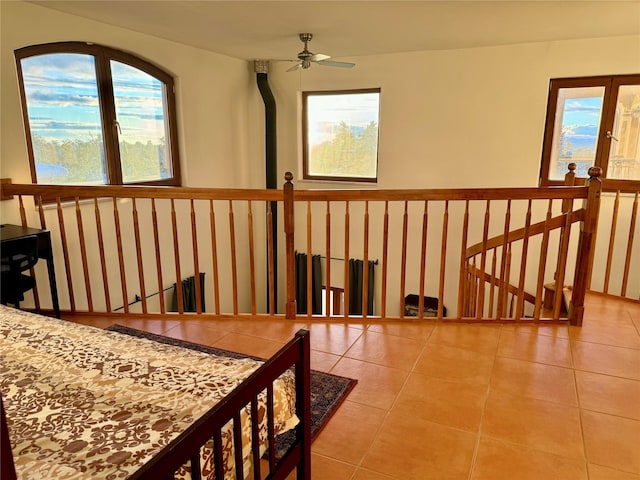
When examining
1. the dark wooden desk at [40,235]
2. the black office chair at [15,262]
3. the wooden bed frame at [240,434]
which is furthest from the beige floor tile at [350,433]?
the dark wooden desk at [40,235]

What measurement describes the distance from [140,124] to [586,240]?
167 inches

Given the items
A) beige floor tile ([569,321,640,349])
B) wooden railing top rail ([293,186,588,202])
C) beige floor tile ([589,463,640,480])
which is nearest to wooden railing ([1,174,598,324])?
wooden railing top rail ([293,186,588,202])

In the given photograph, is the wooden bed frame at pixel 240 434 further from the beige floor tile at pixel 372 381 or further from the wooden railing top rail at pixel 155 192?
the wooden railing top rail at pixel 155 192

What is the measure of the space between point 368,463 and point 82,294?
333 centimetres

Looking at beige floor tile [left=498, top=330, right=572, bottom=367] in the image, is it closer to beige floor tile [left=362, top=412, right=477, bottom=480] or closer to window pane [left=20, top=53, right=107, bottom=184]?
beige floor tile [left=362, top=412, right=477, bottom=480]

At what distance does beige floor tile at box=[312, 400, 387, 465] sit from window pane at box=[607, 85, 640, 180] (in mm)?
4059

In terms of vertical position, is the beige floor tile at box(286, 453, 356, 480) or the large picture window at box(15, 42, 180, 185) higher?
the large picture window at box(15, 42, 180, 185)

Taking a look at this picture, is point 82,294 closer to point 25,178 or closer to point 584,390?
point 25,178

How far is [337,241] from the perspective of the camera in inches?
242

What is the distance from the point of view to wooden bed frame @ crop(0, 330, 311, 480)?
90 cm

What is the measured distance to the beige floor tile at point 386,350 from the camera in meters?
2.58

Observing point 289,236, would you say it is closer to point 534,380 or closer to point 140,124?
point 534,380

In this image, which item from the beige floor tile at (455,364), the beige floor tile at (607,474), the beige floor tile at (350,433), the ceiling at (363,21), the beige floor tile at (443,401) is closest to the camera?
the beige floor tile at (607,474)

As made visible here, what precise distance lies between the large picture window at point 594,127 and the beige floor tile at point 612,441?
3.37 meters
